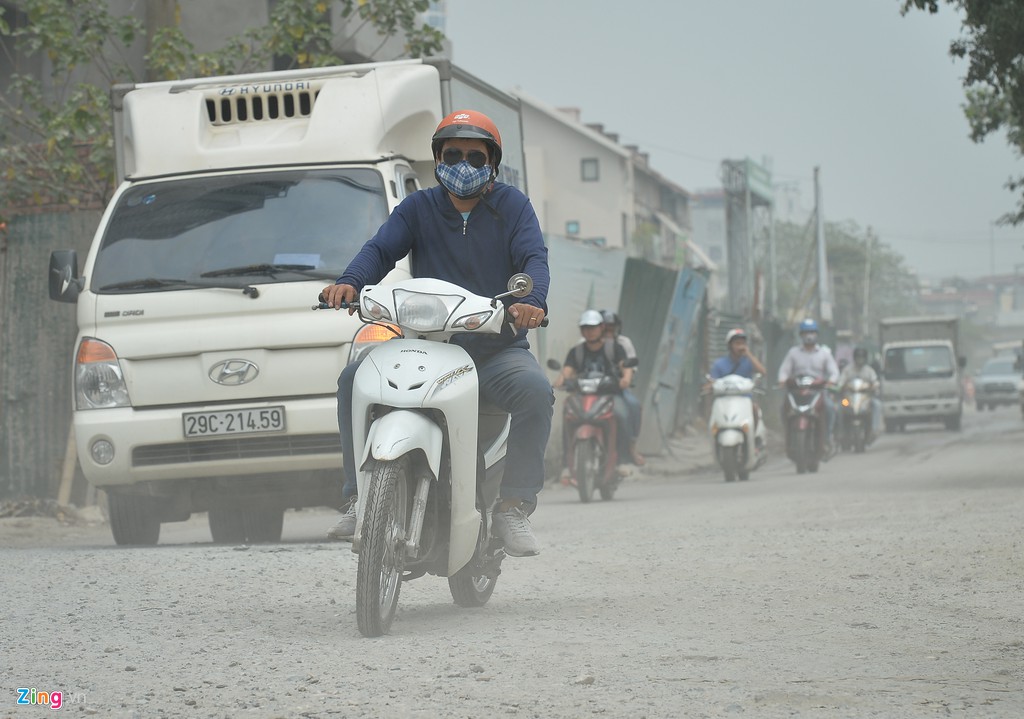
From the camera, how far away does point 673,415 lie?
24.2 meters

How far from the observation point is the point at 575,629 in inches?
220

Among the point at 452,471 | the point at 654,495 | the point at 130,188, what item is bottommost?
the point at 654,495

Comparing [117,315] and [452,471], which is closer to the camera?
[452,471]

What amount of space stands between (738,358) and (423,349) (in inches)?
503

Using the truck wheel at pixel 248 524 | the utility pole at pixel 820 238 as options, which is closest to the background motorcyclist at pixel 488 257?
the truck wheel at pixel 248 524

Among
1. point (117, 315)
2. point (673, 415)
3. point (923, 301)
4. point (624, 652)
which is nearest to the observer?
point (624, 652)

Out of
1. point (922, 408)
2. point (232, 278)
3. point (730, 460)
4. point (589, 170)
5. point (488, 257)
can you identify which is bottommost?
point (922, 408)

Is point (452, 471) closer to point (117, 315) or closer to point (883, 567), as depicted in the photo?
point (883, 567)

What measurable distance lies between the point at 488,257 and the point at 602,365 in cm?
902

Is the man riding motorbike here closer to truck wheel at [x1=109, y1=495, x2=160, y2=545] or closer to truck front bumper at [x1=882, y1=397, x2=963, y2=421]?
truck wheel at [x1=109, y1=495, x2=160, y2=545]

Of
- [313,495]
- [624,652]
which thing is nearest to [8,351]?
[313,495]

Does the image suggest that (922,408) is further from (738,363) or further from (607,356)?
(607,356)

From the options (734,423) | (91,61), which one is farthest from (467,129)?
(734,423)

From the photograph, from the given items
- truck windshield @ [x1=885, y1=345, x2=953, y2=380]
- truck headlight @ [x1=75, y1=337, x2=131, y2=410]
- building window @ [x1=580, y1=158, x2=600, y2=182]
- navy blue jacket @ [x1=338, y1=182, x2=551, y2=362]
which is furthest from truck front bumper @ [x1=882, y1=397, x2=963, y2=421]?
building window @ [x1=580, y1=158, x2=600, y2=182]
